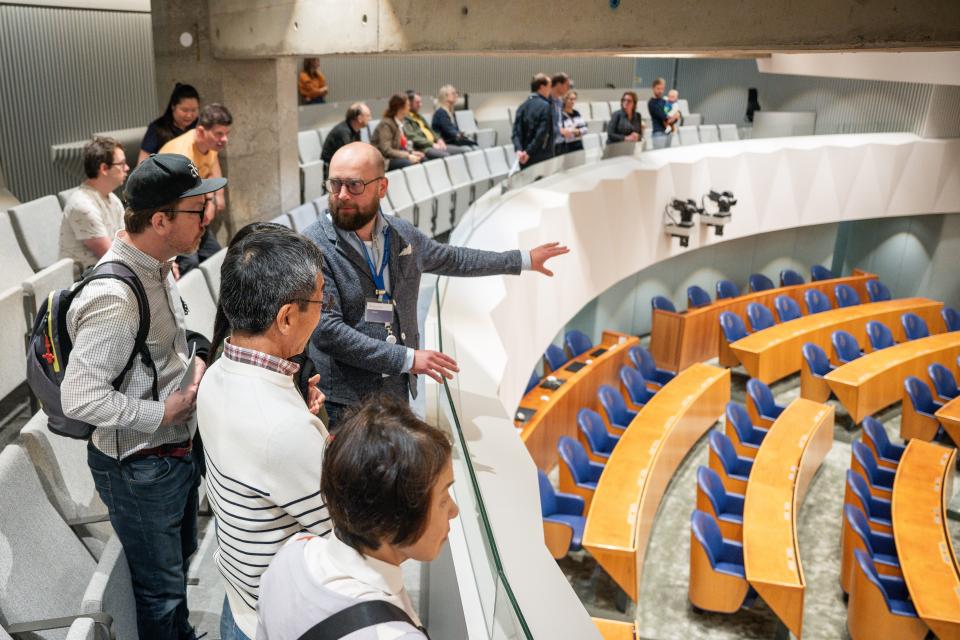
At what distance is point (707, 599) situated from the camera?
6352mm

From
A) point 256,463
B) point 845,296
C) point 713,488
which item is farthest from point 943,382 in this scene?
point 256,463

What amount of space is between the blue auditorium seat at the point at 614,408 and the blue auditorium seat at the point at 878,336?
4.90 metres

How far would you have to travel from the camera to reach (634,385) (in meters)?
9.16

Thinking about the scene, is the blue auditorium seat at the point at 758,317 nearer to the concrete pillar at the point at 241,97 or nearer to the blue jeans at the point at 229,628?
the concrete pillar at the point at 241,97

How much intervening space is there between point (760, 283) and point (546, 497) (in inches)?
344

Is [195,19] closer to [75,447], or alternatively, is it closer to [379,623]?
[75,447]

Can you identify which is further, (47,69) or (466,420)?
(47,69)

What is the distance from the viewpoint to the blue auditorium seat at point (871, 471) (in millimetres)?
7980

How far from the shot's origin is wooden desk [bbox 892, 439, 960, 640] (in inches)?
224

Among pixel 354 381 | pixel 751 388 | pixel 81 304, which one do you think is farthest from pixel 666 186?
pixel 81 304

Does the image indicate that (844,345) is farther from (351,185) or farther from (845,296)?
(351,185)

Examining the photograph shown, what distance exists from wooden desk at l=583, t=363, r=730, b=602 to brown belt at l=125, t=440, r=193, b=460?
13.7 ft

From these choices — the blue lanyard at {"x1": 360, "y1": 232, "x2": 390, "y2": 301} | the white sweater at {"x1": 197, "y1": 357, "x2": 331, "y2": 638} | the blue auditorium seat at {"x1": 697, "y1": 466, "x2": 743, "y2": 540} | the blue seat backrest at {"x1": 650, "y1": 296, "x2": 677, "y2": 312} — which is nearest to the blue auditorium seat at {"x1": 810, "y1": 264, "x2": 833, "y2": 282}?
the blue seat backrest at {"x1": 650, "y1": 296, "x2": 677, "y2": 312}

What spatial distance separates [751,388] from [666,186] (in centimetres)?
267
